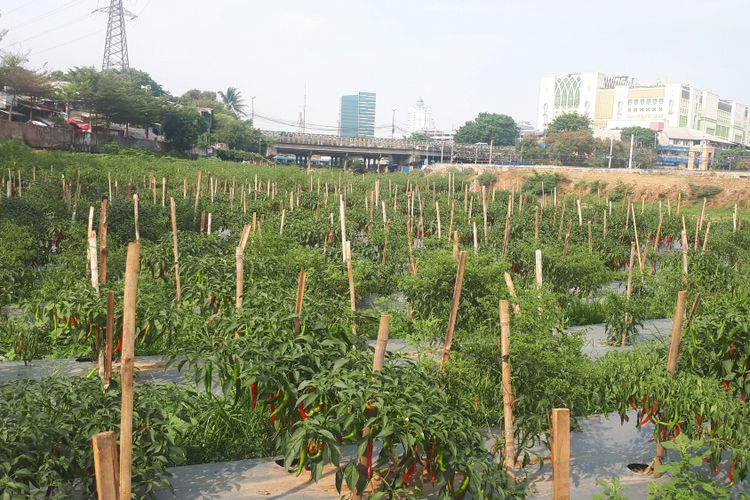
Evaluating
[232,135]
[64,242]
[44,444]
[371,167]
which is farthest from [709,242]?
[371,167]

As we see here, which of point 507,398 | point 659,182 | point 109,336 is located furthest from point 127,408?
point 659,182

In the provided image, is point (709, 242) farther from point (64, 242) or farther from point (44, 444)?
point (44, 444)

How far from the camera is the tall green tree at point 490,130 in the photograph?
85125 millimetres

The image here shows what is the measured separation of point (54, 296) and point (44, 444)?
325 centimetres

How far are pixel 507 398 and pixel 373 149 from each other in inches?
2546

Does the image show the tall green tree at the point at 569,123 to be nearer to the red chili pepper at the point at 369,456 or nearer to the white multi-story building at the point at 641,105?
the white multi-story building at the point at 641,105

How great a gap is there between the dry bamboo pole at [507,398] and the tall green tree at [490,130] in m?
81.4

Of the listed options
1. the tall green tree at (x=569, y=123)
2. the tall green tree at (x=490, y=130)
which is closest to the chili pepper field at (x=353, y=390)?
the tall green tree at (x=569, y=123)

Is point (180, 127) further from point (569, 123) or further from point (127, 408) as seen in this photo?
point (127, 408)

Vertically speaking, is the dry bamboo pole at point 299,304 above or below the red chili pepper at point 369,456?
above

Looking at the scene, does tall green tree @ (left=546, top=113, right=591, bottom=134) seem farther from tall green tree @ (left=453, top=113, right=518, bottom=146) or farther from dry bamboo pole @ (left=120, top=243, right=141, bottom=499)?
dry bamboo pole @ (left=120, top=243, right=141, bottom=499)

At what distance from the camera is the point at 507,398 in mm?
4754

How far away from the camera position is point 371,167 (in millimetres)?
81125

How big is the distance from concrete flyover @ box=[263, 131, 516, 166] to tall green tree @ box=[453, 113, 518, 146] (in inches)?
317
